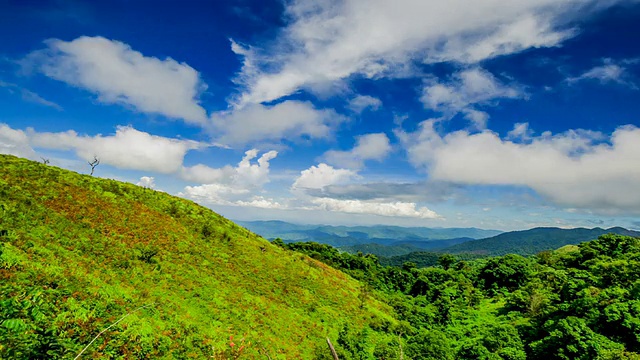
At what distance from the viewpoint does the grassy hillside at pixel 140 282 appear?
1919cm

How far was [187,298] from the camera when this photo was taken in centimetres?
2906

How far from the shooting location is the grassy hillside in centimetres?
1919

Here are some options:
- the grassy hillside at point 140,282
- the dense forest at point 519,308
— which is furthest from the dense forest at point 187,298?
the dense forest at point 519,308

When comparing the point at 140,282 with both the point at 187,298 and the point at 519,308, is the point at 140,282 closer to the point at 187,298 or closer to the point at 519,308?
the point at 187,298

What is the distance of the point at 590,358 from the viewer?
3406 centimetres

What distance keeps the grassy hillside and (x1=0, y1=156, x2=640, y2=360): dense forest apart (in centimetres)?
13

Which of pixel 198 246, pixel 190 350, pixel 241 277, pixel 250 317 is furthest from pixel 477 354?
pixel 198 246

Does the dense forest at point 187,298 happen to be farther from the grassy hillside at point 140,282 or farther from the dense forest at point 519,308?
the dense forest at point 519,308

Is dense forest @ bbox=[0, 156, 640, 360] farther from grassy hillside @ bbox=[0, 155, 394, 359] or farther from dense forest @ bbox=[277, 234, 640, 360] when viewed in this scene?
dense forest @ bbox=[277, 234, 640, 360]

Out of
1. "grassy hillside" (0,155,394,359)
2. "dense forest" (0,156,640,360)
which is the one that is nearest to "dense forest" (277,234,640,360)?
"dense forest" (0,156,640,360)

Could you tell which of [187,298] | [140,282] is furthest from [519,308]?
[140,282]

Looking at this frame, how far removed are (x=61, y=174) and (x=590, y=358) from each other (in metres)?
62.5

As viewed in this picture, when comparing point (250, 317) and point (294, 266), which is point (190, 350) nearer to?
point (250, 317)

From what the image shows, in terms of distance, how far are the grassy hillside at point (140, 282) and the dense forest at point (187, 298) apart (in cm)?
13
